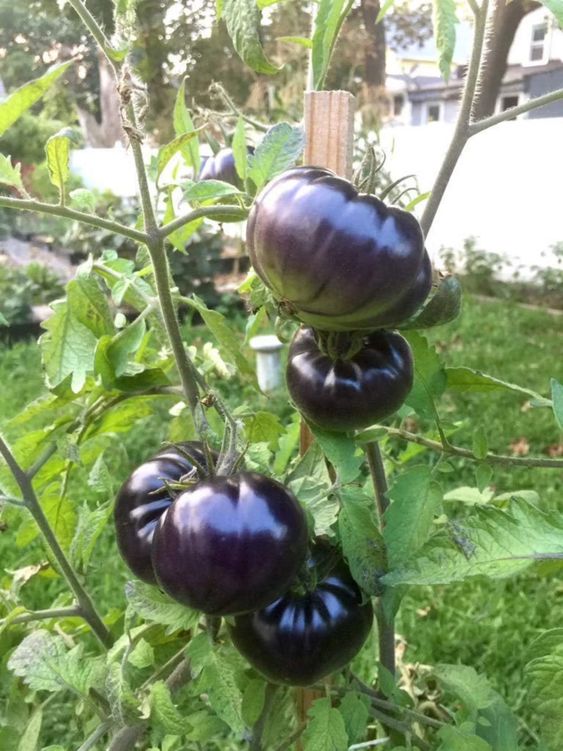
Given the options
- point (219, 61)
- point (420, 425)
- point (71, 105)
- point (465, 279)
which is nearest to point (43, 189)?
point (219, 61)

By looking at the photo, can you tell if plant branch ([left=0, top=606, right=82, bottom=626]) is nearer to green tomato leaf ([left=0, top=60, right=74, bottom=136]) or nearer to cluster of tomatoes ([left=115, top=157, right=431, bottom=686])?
cluster of tomatoes ([left=115, top=157, right=431, bottom=686])

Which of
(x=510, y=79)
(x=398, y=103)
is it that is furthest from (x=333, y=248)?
(x=398, y=103)

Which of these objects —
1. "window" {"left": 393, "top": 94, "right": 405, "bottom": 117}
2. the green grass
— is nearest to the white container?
the green grass

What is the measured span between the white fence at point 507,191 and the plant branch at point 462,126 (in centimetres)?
589

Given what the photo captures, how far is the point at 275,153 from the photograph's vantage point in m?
0.67

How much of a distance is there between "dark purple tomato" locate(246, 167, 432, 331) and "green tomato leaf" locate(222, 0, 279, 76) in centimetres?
11

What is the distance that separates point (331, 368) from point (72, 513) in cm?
49

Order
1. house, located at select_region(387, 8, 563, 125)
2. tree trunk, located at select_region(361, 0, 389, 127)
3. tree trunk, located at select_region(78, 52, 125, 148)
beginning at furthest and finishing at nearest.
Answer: house, located at select_region(387, 8, 563, 125)
tree trunk, located at select_region(78, 52, 125, 148)
tree trunk, located at select_region(361, 0, 389, 127)

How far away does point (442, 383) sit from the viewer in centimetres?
76

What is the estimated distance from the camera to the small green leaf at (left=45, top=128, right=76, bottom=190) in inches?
24.9

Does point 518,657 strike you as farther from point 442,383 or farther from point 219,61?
point 219,61

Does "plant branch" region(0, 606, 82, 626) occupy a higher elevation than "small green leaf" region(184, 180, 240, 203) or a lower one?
lower

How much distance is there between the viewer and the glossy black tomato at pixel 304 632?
70 cm

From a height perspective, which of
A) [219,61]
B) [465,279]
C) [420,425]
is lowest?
[465,279]
